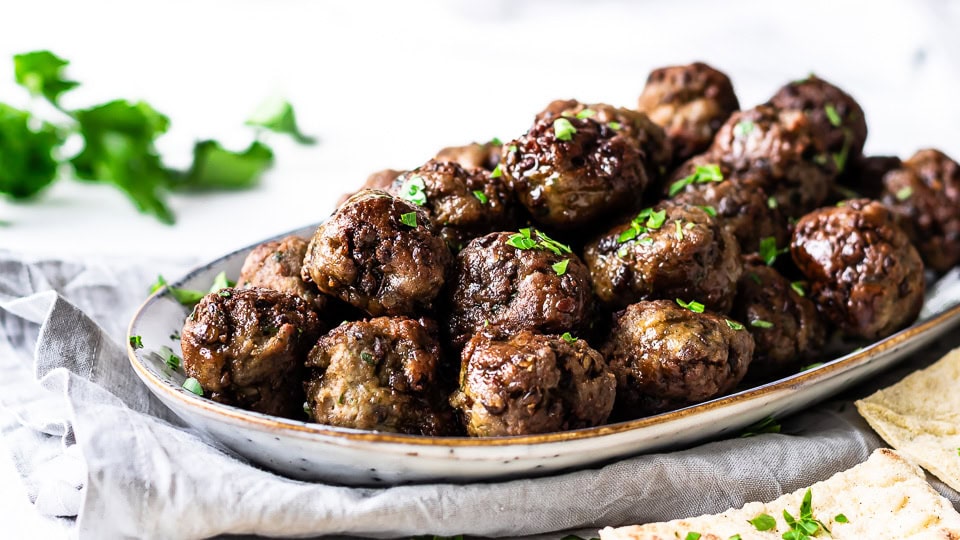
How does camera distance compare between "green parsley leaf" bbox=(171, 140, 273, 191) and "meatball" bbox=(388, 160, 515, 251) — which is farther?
"green parsley leaf" bbox=(171, 140, 273, 191)

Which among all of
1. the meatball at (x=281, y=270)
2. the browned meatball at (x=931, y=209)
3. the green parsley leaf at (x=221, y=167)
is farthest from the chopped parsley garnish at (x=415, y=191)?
the green parsley leaf at (x=221, y=167)

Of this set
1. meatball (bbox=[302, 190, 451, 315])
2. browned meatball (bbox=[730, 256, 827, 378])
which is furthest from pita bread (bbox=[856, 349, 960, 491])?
meatball (bbox=[302, 190, 451, 315])

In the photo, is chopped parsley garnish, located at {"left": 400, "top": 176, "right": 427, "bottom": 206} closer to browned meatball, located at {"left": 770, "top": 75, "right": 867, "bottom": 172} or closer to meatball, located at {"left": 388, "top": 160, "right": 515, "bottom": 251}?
meatball, located at {"left": 388, "top": 160, "right": 515, "bottom": 251}

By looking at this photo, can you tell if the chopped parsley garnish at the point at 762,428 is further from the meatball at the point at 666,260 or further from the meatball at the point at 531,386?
the meatball at the point at 531,386

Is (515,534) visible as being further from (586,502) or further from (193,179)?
(193,179)

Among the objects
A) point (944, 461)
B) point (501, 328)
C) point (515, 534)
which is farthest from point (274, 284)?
point (944, 461)

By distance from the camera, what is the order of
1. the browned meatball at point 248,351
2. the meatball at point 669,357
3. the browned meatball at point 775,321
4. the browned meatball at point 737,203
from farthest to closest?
the browned meatball at point 737,203 → the browned meatball at point 775,321 → the meatball at point 669,357 → the browned meatball at point 248,351
